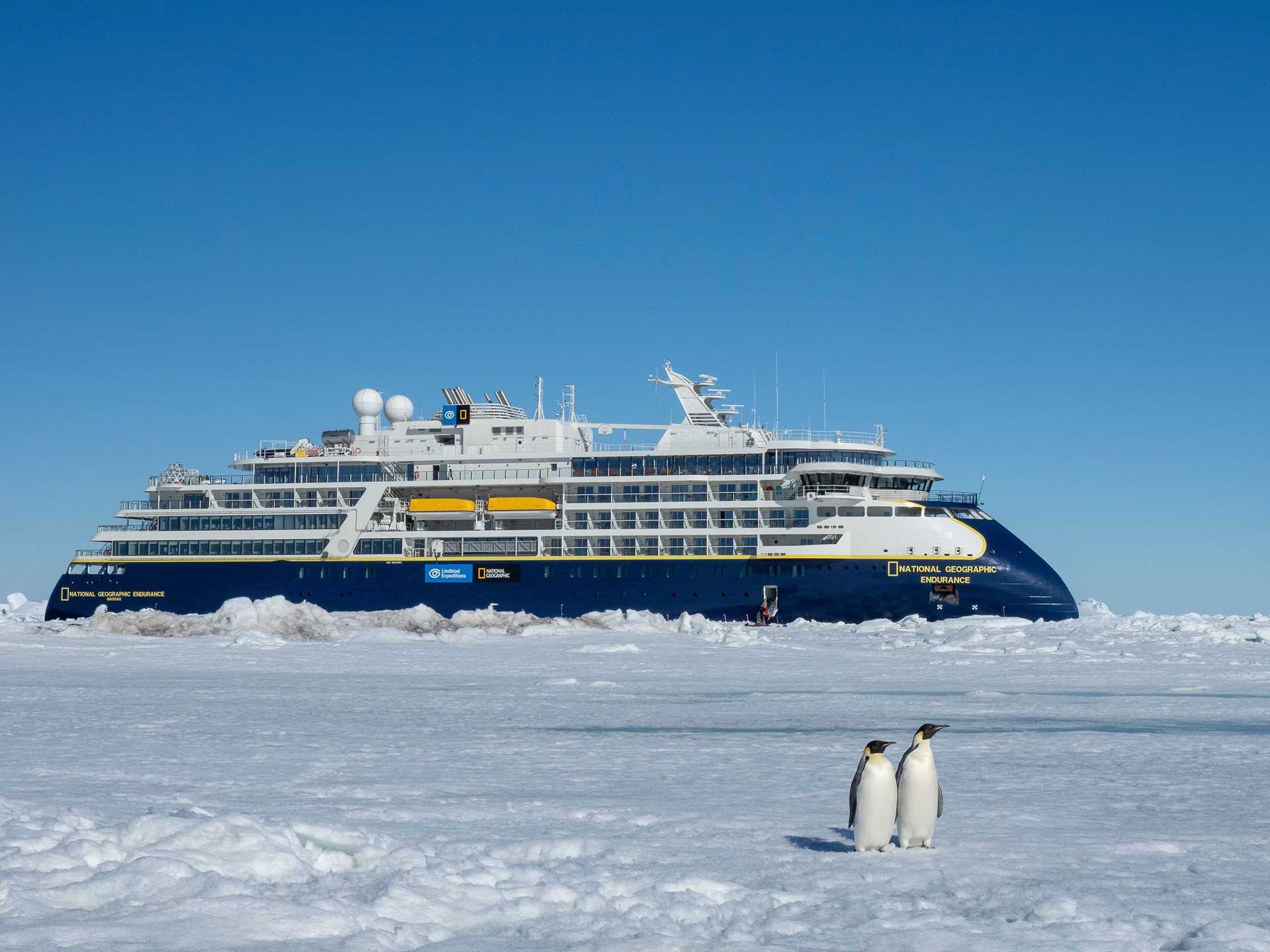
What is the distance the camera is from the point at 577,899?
7.54m

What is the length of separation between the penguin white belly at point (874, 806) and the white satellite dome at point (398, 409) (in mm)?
57445

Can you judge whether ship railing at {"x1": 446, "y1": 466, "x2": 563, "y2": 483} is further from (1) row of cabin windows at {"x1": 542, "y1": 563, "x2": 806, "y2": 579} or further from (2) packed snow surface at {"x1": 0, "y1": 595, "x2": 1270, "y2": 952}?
(2) packed snow surface at {"x1": 0, "y1": 595, "x2": 1270, "y2": 952}

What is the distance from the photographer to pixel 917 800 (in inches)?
356

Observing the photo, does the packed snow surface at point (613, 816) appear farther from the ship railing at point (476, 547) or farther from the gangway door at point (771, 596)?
the ship railing at point (476, 547)

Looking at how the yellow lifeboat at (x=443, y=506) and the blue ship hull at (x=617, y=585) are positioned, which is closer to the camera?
the blue ship hull at (x=617, y=585)

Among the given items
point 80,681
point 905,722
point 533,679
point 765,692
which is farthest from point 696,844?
point 80,681

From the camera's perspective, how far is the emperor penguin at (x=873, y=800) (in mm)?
8953

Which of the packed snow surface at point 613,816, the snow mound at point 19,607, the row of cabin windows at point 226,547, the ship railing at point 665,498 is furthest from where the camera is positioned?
the snow mound at point 19,607

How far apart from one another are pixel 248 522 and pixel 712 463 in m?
23.9

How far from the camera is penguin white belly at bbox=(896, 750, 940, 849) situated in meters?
9.00

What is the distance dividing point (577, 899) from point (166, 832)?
9.23 feet

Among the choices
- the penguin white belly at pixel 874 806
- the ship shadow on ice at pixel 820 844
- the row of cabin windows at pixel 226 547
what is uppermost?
the row of cabin windows at pixel 226 547

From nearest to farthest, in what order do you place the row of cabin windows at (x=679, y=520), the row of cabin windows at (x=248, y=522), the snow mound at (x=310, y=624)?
the snow mound at (x=310, y=624), the row of cabin windows at (x=679, y=520), the row of cabin windows at (x=248, y=522)

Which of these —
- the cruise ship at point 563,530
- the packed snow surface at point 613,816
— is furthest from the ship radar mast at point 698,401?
the packed snow surface at point 613,816
